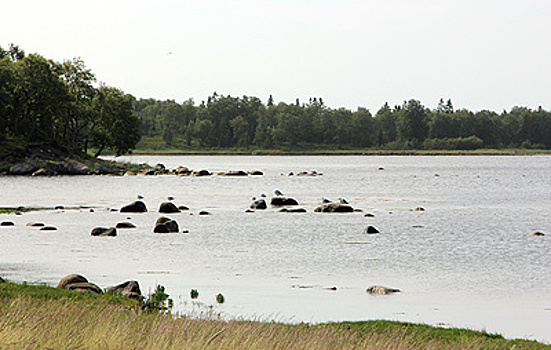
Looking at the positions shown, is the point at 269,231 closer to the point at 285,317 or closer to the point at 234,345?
the point at 285,317

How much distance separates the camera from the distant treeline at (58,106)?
11325 cm

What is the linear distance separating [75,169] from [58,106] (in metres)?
10.9

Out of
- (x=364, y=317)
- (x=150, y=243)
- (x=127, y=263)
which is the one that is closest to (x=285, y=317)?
(x=364, y=317)

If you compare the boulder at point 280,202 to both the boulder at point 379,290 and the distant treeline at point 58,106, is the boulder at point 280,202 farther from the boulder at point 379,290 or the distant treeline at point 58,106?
the distant treeline at point 58,106

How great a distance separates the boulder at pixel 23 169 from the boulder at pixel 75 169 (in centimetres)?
510

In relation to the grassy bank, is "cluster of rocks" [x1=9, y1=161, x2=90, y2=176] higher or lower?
lower

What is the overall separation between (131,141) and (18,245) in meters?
95.9

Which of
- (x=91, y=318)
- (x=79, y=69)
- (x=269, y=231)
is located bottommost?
(x=269, y=231)

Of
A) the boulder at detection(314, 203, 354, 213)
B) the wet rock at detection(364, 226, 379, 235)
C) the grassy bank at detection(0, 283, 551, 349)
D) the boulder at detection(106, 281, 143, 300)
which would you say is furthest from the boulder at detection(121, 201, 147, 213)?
the grassy bank at detection(0, 283, 551, 349)

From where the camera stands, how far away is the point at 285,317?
20.0 meters

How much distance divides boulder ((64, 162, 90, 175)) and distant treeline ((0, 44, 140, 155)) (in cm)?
826

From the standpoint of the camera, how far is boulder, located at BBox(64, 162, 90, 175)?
376 ft

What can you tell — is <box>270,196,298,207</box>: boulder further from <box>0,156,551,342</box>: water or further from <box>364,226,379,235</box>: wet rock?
<box>364,226,379,235</box>: wet rock

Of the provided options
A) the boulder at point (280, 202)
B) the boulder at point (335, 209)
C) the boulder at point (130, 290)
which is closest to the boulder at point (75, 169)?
the boulder at point (280, 202)
